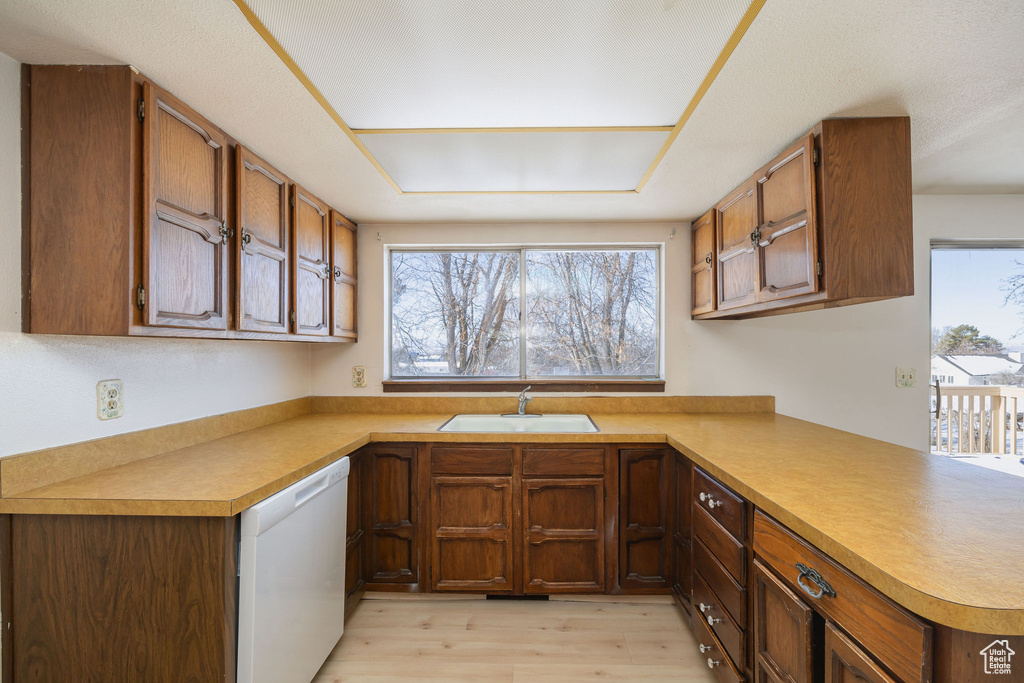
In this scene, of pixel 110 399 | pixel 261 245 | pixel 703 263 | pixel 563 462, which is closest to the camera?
pixel 110 399

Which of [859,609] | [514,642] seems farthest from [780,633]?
[514,642]

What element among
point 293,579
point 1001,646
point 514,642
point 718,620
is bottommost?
point 514,642

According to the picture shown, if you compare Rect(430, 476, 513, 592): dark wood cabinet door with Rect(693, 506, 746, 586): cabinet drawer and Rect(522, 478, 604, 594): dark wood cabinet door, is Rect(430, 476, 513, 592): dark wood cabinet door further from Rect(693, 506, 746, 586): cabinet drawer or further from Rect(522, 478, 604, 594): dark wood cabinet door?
Rect(693, 506, 746, 586): cabinet drawer

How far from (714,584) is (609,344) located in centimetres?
149

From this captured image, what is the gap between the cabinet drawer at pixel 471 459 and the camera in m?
2.19

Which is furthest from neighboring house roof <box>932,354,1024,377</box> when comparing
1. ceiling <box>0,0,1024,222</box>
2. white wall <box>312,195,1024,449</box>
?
ceiling <box>0,0,1024,222</box>

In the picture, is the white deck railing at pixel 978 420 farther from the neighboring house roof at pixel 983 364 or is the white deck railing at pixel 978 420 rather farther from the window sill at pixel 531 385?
the window sill at pixel 531 385

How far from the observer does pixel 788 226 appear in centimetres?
170

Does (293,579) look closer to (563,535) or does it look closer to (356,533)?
(356,533)

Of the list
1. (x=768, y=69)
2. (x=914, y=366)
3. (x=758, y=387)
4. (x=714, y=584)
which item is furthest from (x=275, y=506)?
(x=914, y=366)

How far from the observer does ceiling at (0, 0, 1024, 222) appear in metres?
1.06

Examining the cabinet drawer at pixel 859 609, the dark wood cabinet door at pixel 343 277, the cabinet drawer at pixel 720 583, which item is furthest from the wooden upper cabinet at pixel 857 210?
the dark wood cabinet door at pixel 343 277

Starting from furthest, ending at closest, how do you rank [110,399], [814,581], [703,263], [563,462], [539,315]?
1. [539,315]
2. [703,263]
3. [563,462]
4. [110,399]
5. [814,581]

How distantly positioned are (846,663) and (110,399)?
2.16 metres
